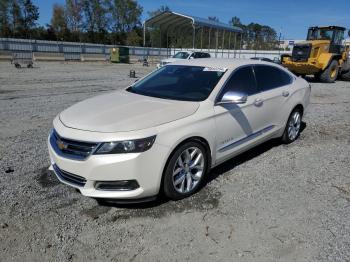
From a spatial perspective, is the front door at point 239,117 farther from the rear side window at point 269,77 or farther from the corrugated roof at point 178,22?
the corrugated roof at point 178,22

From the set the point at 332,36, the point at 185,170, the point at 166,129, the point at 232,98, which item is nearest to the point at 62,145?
the point at 166,129

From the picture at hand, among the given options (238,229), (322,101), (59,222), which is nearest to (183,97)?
(238,229)

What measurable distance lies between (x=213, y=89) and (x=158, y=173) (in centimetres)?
140

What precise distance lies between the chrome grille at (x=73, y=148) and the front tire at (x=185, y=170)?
819 millimetres

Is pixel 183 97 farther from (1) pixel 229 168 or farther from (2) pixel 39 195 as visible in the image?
(2) pixel 39 195

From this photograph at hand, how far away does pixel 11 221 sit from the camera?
329 centimetres

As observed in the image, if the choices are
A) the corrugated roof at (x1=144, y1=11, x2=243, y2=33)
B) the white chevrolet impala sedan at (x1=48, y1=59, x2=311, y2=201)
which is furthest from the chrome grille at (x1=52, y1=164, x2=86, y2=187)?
the corrugated roof at (x1=144, y1=11, x2=243, y2=33)

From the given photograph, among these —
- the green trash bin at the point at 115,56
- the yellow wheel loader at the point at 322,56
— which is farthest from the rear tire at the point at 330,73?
the green trash bin at the point at 115,56

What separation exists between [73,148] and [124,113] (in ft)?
2.23

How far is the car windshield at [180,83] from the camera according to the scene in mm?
4203

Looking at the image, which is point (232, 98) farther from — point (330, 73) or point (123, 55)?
point (123, 55)

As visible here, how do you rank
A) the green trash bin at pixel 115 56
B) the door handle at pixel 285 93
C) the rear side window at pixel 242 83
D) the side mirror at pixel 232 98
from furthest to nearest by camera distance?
the green trash bin at pixel 115 56
the door handle at pixel 285 93
the rear side window at pixel 242 83
the side mirror at pixel 232 98

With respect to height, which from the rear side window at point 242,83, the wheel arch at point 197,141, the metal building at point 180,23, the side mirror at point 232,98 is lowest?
the wheel arch at point 197,141

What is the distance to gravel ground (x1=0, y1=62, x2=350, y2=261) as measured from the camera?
9.55ft
